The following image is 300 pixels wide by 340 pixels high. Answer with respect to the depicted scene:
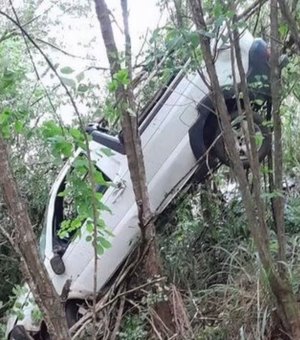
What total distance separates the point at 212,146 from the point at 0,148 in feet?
9.91

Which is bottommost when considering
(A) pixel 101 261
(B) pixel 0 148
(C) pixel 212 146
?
(A) pixel 101 261

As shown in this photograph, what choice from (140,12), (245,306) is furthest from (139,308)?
(140,12)

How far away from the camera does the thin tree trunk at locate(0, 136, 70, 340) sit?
7.45ft

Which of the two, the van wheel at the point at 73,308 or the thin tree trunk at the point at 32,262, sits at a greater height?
the thin tree trunk at the point at 32,262

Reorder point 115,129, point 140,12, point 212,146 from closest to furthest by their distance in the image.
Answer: point 212,146 < point 115,129 < point 140,12

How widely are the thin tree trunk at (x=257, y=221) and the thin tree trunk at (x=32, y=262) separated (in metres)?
1.69

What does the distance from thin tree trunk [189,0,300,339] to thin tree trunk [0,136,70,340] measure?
5.56 feet

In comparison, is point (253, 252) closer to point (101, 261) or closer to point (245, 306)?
point (245, 306)

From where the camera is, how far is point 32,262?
7.44 ft

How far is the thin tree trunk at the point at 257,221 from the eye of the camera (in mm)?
3682

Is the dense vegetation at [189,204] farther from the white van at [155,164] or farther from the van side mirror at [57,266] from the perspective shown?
the van side mirror at [57,266]

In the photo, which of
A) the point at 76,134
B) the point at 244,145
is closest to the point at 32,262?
the point at 76,134

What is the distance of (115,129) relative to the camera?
575 cm

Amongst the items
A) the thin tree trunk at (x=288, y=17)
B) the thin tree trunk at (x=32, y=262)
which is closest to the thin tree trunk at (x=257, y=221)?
the thin tree trunk at (x=288, y=17)
